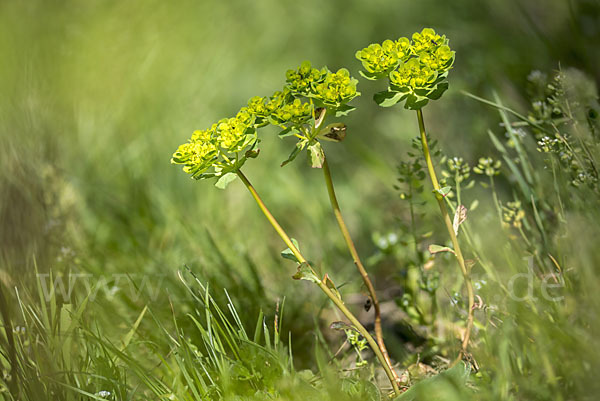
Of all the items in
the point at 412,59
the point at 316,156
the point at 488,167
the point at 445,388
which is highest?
the point at 412,59

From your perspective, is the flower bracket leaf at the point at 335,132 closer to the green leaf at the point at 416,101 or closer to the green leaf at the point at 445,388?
the green leaf at the point at 416,101

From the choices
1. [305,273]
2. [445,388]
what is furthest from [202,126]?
[445,388]

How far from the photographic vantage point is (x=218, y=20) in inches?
110

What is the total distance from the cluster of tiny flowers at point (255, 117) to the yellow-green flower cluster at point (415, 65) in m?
0.05

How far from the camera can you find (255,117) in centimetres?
91

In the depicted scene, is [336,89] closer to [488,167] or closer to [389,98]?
[389,98]

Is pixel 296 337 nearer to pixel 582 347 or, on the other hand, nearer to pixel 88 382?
pixel 88 382

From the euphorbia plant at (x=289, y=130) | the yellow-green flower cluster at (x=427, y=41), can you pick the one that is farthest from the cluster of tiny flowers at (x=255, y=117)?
the yellow-green flower cluster at (x=427, y=41)

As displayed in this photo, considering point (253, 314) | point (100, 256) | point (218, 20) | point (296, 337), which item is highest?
point (218, 20)

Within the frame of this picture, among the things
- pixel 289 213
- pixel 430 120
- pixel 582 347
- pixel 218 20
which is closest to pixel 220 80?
pixel 218 20

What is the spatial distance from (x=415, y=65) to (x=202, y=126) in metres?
1.43

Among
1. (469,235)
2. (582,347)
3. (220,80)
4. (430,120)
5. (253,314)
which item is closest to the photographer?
(582,347)

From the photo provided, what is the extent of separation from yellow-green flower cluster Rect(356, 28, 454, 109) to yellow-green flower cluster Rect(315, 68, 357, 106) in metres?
0.04

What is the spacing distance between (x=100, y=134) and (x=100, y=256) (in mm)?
769
